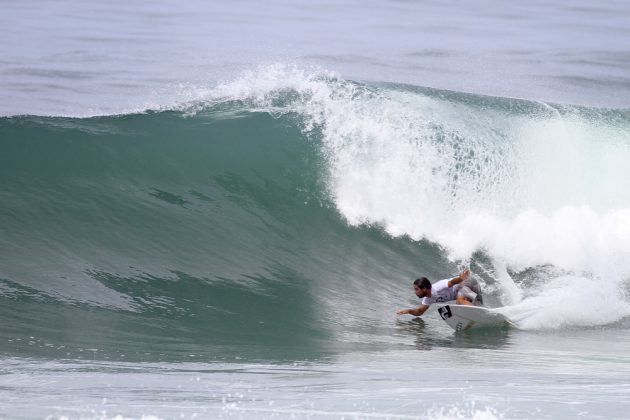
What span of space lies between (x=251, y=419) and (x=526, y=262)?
7199 mm

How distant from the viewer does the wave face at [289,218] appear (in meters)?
9.53

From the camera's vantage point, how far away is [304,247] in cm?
1202

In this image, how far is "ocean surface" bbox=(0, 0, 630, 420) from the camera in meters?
7.00

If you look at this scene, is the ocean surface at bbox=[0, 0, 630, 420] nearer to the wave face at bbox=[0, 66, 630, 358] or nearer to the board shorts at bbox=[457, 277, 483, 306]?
the wave face at bbox=[0, 66, 630, 358]

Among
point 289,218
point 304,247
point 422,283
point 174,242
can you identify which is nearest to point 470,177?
point 289,218

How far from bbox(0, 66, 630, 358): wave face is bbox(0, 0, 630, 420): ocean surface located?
32 mm

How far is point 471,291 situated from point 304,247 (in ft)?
8.32

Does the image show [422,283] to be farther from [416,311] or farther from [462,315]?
[462,315]

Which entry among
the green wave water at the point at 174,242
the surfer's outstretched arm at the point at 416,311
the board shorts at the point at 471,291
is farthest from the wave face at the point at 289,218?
the board shorts at the point at 471,291

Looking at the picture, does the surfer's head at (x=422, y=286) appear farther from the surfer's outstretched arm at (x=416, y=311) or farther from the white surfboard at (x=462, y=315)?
the white surfboard at (x=462, y=315)

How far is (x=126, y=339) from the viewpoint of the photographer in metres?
8.53

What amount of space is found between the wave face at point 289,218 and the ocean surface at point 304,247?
0.11ft

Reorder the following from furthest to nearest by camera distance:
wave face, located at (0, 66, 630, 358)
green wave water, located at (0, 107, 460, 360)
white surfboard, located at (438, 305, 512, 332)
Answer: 1. white surfboard, located at (438, 305, 512, 332)
2. wave face, located at (0, 66, 630, 358)
3. green wave water, located at (0, 107, 460, 360)

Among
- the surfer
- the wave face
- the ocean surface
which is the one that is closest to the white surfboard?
the ocean surface
